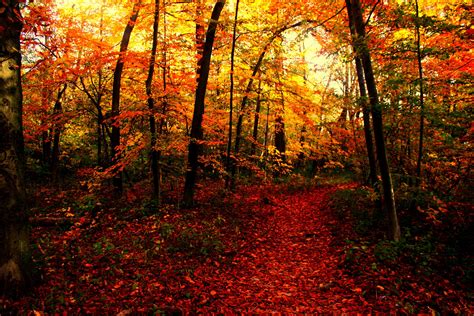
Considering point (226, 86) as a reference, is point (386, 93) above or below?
below

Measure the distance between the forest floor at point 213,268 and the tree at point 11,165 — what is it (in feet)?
1.68

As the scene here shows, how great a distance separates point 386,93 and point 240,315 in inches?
282

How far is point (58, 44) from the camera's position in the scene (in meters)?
10.7

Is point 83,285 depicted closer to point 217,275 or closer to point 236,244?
point 217,275

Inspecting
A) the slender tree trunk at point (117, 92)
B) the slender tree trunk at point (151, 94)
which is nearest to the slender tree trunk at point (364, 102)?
the slender tree trunk at point (151, 94)

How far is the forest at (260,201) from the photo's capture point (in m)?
5.11

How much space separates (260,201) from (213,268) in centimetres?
659

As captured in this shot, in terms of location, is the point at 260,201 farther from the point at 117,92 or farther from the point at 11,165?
the point at 11,165

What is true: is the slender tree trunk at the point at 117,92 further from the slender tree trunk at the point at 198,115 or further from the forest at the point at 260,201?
the slender tree trunk at the point at 198,115

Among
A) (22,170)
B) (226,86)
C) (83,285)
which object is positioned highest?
(226,86)

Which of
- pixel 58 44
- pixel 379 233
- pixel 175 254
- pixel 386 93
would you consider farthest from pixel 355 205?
pixel 58 44

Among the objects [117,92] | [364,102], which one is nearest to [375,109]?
[364,102]

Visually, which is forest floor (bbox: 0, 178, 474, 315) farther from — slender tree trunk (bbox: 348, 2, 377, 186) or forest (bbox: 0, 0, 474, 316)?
slender tree trunk (bbox: 348, 2, 377, 186)

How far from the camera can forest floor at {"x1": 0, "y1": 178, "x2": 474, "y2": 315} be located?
5.30m
